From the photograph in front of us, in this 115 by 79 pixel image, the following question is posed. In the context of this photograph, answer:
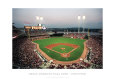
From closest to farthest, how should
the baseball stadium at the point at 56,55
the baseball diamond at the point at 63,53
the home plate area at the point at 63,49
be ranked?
the baseball stadium at the point at 56,55, the baseball diamond at the point at 63,53, the home plate area at the point at 63,49

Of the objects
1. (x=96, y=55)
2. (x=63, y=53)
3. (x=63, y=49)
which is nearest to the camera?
(x=96, y=55)

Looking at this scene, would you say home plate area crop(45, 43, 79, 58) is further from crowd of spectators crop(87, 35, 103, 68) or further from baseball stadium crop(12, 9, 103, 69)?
crowd of spectators crop(87, 35, 103, 68)

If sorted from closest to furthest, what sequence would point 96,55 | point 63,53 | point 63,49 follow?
point 96,55, point 63,53, point 63,49

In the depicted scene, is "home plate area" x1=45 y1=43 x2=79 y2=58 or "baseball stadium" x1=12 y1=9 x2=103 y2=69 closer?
"baseball stadium" x1=12 y1=9 x2=103 y2=69

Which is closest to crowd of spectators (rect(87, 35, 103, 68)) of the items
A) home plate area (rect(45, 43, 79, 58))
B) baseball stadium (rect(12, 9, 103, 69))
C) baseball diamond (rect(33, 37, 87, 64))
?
baseball stadium (rect(12, 9, 103, 69))

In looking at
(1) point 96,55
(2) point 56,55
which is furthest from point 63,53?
(1) point 96,55

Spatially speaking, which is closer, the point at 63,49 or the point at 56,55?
the point at 56,55

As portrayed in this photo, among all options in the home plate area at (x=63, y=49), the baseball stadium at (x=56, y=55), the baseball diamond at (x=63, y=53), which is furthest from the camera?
the home plate area at (x=63, y=49)

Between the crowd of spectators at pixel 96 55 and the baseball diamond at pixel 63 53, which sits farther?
the baseball diamond at pixel 63 53

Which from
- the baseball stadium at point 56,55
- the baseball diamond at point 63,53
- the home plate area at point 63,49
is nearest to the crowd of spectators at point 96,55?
the baseball stadium at point 56,55

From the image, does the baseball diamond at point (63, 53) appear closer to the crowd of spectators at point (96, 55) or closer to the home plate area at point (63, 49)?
the home plate area at point (63, 49)

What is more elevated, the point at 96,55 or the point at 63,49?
the point at 63,49

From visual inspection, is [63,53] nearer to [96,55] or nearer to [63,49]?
[63,49]
